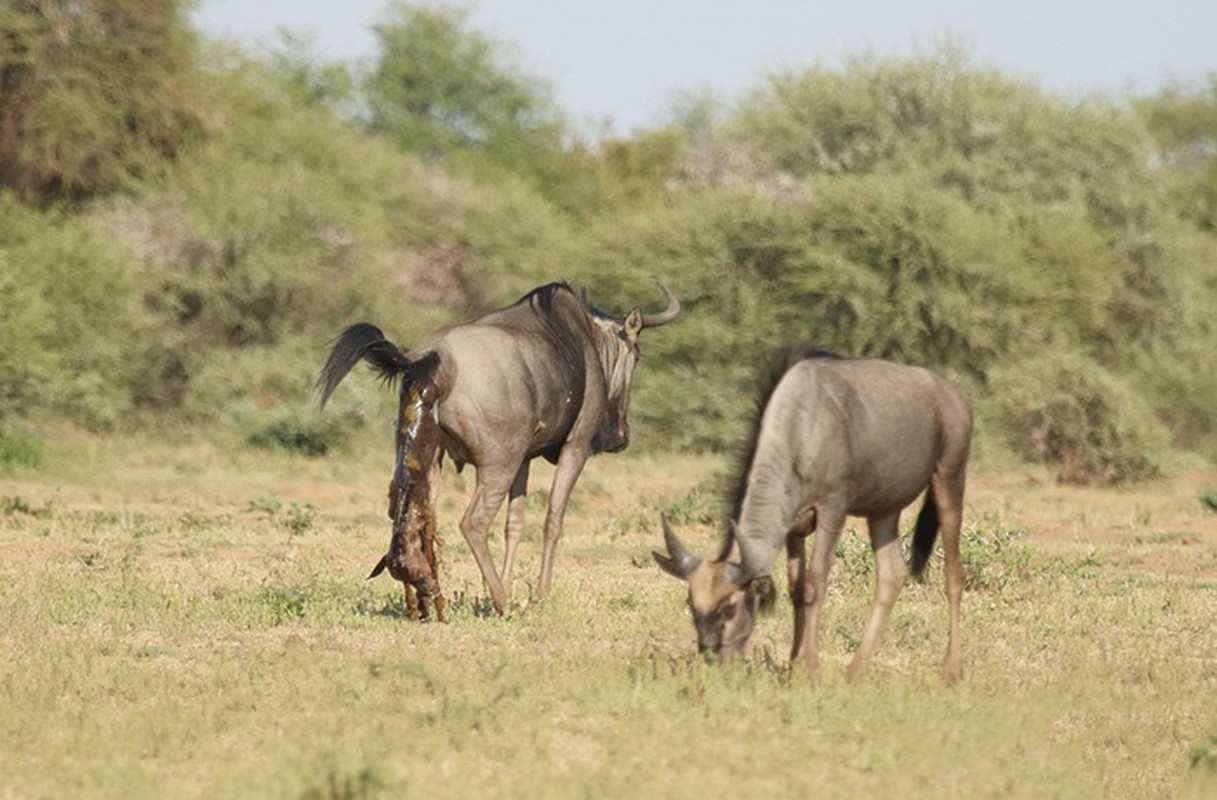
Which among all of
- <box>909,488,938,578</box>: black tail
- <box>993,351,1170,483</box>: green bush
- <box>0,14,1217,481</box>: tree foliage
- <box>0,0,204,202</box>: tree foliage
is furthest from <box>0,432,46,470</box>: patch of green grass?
<box>909,488,938,578</box>: black tail

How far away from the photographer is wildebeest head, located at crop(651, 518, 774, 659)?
866cm

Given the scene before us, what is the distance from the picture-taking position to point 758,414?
9.36m

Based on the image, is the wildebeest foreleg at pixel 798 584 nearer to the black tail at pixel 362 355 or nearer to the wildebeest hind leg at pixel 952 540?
the wildebeest hind leg at pixel 952 540

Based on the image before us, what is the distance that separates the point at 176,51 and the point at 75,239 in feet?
19.4

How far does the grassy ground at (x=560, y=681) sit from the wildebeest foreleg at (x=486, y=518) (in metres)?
0.20

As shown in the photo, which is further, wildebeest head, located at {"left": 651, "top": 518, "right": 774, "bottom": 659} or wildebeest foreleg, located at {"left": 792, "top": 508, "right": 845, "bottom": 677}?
wildebeest foreleg, located at {"left": 792, "top": 508, "right": 845, "bottom": 677}

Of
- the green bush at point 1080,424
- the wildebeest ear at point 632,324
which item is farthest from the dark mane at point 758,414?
the green bush at point 1080,424

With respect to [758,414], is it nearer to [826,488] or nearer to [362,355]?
[826,488]

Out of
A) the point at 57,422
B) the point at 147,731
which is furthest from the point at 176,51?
the point at 147,731

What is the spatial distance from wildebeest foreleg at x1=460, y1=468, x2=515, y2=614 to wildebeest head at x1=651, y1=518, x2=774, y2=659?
2855 millimetres

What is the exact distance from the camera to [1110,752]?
8844 mm

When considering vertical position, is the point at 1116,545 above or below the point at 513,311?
below

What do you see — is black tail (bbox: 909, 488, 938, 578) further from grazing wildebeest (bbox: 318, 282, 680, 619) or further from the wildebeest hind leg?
grazing wildebeest (bbox: 318, 282, 680, 619)

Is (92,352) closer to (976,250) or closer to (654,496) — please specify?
(654,496)
